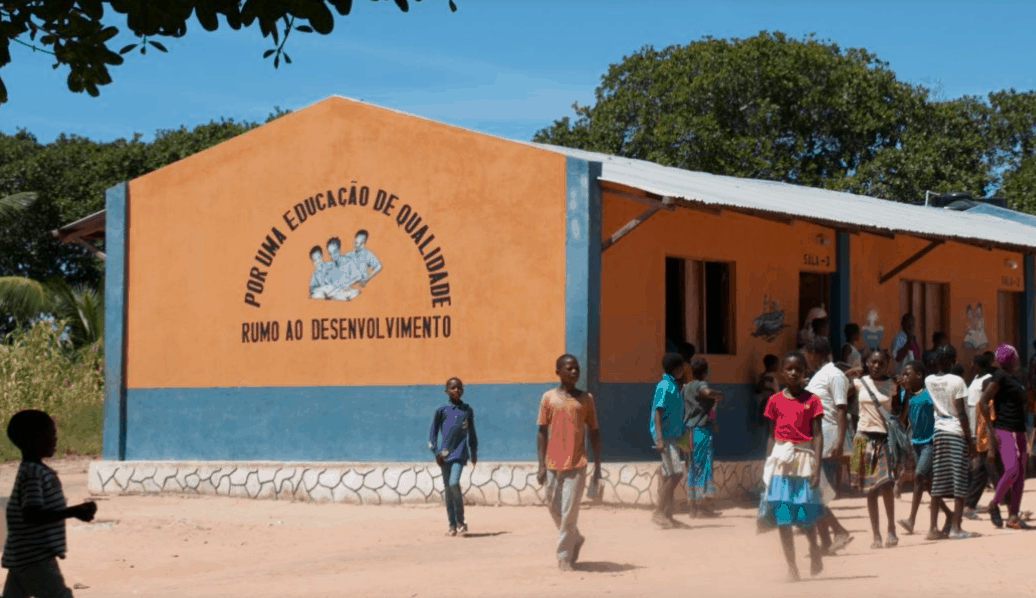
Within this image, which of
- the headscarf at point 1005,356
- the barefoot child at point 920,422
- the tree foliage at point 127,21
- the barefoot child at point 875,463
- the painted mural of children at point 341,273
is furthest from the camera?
the painted mural of children at point 341,273

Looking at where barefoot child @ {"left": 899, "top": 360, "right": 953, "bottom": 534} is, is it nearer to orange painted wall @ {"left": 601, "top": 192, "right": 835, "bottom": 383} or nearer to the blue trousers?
the blue trousers

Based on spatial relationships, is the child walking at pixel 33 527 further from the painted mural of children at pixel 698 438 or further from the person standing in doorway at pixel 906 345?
the person standing in doorway at pixel 906 345

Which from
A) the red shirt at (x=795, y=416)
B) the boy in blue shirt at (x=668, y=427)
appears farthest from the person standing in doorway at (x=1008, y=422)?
the red shirt at (x=795, y=416)

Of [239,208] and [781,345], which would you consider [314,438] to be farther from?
[781,345]

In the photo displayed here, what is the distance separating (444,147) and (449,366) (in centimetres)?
230

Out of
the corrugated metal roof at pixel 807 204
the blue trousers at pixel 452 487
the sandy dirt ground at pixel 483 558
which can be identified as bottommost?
the sandy dirt ground at pixel 483 558

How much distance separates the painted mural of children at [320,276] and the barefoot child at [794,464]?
838 cm

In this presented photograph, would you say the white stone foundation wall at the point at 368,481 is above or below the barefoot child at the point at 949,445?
below

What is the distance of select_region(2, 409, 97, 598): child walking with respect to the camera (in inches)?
270

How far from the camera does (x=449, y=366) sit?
16.7 m

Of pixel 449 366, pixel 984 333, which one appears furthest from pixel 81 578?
pixel 984 333

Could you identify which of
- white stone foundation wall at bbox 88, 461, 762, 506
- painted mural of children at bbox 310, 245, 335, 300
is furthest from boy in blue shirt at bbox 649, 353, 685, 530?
painted mural of children at bbox 310, 245, 335, 300

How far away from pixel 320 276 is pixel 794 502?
8890mm

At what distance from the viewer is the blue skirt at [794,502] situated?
10047 millimetres
